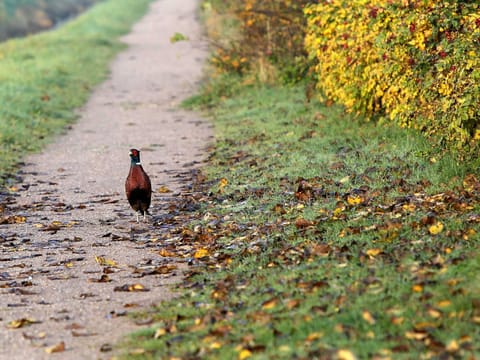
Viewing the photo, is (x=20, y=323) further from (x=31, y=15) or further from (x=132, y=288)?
(x=31, y=15)

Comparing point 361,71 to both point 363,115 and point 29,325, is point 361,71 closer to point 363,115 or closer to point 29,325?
point 363,115

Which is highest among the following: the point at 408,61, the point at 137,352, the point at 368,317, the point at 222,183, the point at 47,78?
the point at 408,61

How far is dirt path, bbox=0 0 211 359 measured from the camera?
6.24m

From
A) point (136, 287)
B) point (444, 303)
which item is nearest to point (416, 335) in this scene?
point (444, 303)

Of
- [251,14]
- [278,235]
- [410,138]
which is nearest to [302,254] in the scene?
[278,235]

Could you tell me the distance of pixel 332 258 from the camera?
6.84 meters

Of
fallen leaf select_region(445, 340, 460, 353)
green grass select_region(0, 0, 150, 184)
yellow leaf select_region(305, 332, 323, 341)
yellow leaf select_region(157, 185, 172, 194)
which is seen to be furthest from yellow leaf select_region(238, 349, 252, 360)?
green grass select_region(0, 0, 150, 184)

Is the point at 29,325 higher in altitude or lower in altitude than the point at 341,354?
lower

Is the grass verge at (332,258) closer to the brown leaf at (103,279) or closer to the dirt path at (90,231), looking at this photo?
the dirt path at (90,231)

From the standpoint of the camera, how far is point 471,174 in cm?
870

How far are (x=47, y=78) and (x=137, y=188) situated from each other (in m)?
12.6

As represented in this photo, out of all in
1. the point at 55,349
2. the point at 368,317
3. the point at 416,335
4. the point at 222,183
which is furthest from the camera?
the point at 222,183

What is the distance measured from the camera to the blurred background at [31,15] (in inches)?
1556

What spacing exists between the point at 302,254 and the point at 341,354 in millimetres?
2281
